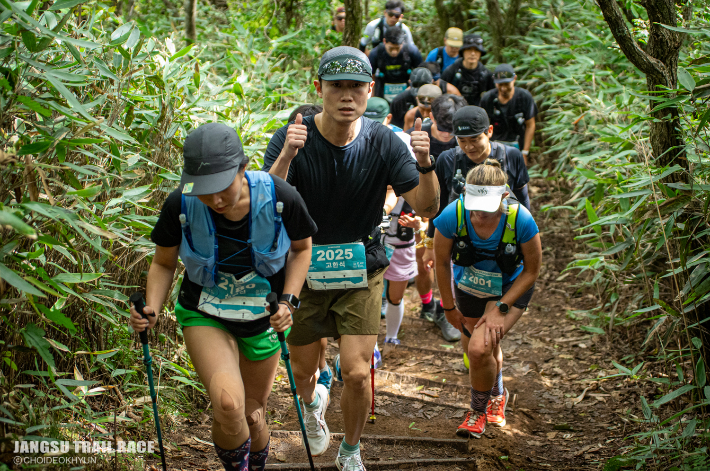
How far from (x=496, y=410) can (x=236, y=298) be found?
2795 millimetres

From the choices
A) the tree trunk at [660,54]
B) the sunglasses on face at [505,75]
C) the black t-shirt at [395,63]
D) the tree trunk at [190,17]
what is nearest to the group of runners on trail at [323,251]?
the tree trunk at [660,54]

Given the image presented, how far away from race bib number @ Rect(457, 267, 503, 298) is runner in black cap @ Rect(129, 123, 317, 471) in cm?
171

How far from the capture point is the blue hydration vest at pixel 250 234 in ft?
10.1

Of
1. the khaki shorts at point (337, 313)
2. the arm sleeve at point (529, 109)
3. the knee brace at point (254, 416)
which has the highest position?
the arm sleeve at point (529, 109)

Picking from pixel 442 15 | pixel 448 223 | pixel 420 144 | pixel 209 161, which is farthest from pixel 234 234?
pixel 442 15

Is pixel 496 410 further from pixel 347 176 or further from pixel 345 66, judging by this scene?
pixel 345 66

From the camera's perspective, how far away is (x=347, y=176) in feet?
12.5

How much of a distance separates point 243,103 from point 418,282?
2.90m

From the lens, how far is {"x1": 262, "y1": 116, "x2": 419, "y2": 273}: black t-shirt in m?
3.82

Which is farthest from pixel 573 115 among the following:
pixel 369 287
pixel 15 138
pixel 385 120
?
pixel 15 138

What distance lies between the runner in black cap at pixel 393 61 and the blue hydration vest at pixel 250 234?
7.35 metres

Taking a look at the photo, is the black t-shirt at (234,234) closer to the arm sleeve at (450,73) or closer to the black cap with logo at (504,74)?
the black cap with logo at (504,74)

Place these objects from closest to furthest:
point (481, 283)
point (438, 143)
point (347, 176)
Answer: point (347, 176) < point (481, 283) < point (438, 143)

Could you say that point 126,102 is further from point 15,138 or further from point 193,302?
point 193,302
